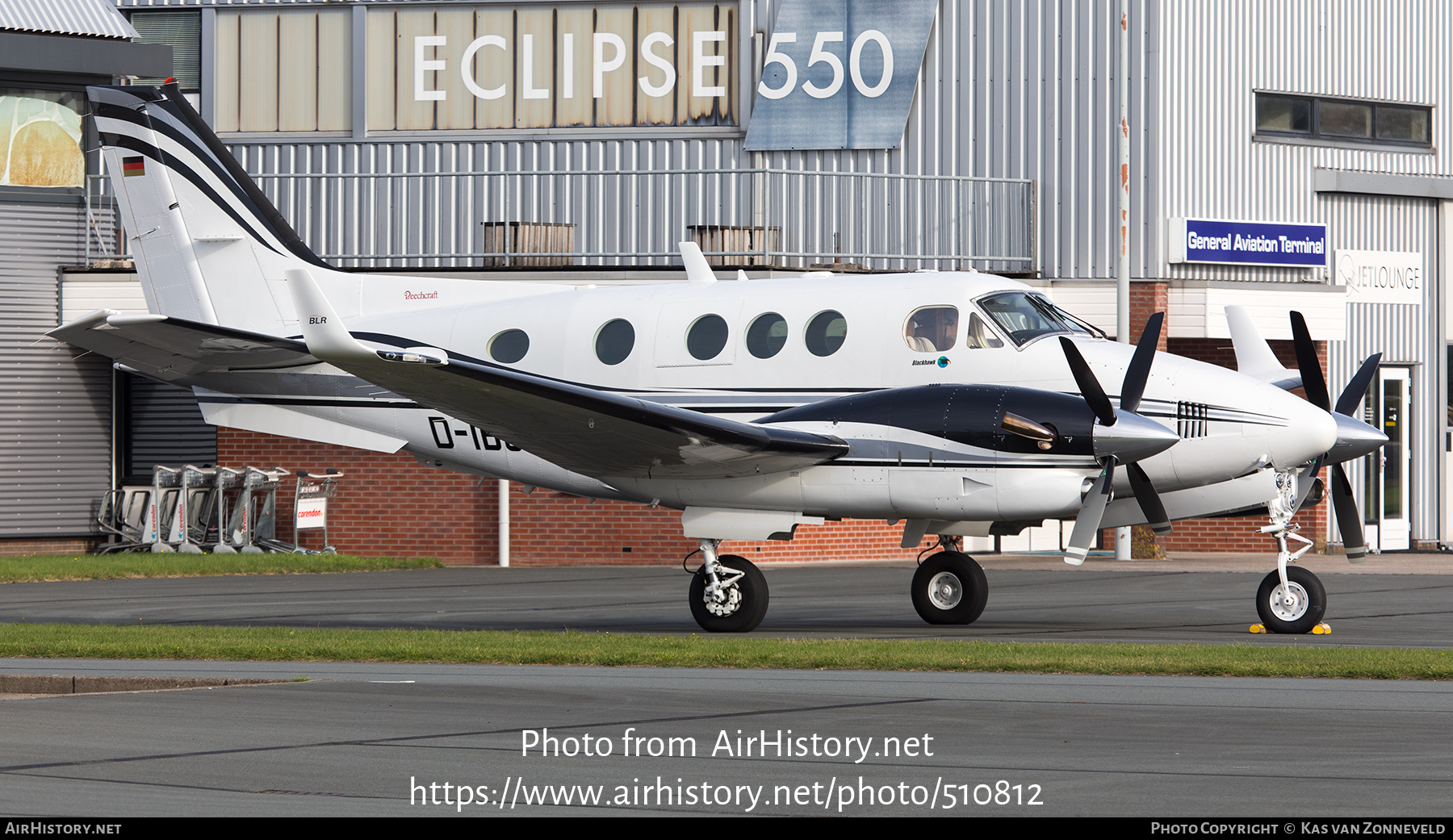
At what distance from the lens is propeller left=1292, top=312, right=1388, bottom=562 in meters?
14.8

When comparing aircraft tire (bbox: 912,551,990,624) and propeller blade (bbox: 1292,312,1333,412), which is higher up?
propeller blade (bbox: 1292,312,1333,412)

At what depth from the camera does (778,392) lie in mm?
15586

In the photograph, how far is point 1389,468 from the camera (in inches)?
1115

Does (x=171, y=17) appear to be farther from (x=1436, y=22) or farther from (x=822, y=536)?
(x=1436, y=22)

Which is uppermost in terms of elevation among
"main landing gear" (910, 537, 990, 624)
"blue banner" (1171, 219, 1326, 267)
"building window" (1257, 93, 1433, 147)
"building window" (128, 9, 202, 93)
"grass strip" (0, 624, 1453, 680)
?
"building window" (128, 9, 202, 93)

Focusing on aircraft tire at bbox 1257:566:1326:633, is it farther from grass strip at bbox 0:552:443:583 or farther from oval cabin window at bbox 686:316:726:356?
grass strip at bbox 0:552:443:583

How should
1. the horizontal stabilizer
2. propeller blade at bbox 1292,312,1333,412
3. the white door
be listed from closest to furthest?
propeller blade at bbox 1292,312,1333,412
the horizontal stabilizer
the white door

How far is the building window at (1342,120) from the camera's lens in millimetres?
27328

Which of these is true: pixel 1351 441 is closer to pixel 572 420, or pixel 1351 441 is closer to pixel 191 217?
pixel 572 420

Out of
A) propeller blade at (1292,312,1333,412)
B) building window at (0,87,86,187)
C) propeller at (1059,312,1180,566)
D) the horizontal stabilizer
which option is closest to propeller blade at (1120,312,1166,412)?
propeller at (1059,312,1180,566)

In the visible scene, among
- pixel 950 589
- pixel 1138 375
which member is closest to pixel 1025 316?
pixel 1138 375

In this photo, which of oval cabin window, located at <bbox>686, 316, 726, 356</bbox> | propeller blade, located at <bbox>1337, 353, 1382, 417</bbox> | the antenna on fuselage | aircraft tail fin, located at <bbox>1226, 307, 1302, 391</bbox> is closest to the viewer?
propeller blade, located at <bbox>1337, 353, 1382, 417</bbox>

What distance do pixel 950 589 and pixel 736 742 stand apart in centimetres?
757

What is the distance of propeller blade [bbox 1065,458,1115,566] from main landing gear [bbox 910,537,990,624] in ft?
6.48
